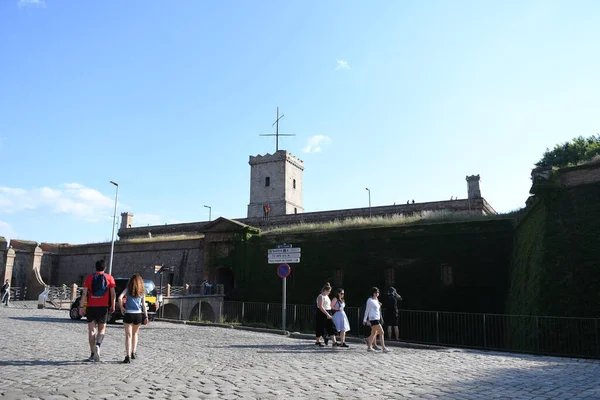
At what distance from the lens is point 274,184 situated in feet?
186

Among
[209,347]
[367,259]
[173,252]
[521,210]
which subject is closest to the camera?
[209,347]

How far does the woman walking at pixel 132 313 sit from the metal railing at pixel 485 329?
10277 millimetres

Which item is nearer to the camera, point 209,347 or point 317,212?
point 209,347

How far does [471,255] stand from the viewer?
23094 mm

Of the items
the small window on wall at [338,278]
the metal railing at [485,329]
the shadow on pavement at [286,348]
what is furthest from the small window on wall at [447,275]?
the shadow on pavement at [286,348]

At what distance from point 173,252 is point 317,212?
11710 millimetres

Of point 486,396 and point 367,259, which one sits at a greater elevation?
point 367,259

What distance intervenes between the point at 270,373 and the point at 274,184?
4883 cm

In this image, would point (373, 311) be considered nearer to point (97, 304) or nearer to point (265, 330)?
point (97, 304)

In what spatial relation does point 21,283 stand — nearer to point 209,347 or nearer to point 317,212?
point 317,212

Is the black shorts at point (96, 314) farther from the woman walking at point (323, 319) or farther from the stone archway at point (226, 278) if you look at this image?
the stone archway at point (226, 278)

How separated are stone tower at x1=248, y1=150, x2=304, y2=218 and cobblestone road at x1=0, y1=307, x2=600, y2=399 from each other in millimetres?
43473

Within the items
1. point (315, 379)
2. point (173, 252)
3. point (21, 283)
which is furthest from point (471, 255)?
point (21, 283)

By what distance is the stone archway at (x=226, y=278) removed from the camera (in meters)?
33.3
